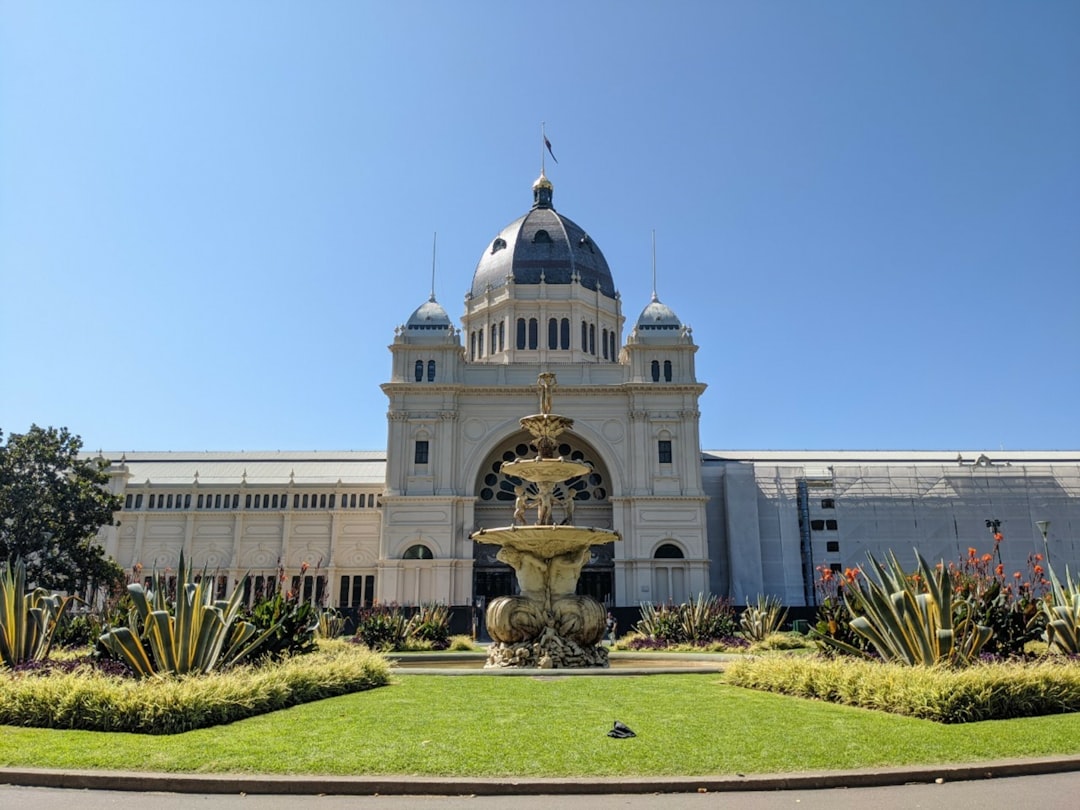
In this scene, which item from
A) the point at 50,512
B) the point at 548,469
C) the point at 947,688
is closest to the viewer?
the point at 947,688

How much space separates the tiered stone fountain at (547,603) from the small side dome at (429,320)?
3473cm

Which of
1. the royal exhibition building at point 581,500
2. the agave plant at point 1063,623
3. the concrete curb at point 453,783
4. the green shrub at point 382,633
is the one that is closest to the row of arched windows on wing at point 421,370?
the royal exhibition building at point 581,500

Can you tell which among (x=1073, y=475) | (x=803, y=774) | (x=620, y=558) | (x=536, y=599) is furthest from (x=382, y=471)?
(x=803, y=774)

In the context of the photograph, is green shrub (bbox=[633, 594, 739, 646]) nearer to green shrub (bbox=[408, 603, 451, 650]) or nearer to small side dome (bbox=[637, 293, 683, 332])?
green shrub (bbox=[408, 603, 451, 650])

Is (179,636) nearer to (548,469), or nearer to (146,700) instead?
(146,700)

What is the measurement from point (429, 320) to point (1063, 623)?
4410 cm

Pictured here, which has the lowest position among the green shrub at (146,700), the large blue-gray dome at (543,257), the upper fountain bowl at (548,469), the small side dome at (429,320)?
the green shrub at (146,700)

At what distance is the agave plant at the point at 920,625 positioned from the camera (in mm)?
13852

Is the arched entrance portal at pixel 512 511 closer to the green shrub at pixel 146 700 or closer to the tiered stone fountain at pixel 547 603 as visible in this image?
the tiered stone fountain at pixel 547 603

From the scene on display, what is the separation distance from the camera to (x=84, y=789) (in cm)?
843

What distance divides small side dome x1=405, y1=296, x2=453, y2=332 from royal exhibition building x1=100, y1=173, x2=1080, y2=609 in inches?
4.8

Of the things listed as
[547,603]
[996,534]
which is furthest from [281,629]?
[996,534]

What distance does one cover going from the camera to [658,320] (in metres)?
56.5

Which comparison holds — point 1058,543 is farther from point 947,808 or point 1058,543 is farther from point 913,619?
point 947,808
